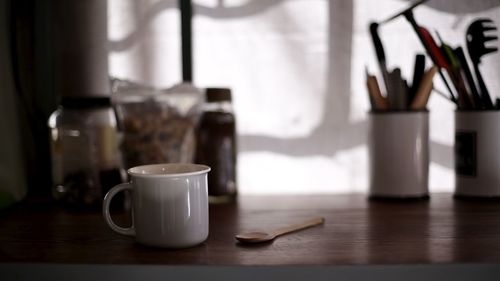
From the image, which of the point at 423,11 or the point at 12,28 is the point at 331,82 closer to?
the point at 423,11

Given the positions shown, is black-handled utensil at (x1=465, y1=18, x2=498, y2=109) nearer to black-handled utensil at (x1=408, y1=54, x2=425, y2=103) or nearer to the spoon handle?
black-handled utensil at (x1=408, y1=54, x2=425, y2=103)

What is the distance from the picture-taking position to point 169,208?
0.62 metres

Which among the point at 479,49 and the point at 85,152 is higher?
the point at 479,49

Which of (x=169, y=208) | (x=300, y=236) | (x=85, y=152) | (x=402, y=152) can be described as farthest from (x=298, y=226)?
(x=85, y=152)

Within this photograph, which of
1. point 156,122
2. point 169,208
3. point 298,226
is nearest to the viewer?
point 169,208

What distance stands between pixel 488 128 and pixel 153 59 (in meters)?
0.70

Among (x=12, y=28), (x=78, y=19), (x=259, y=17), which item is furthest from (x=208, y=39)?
(x=12, y=28)

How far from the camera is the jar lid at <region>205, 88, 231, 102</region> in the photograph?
960 millimetres

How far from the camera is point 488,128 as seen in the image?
916mm

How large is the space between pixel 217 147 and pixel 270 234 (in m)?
0.33

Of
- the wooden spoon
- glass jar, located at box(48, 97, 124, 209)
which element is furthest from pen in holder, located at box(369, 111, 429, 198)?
glass jar, located at box(48, 97, 124, 209)

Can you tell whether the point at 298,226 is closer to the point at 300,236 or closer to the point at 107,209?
the point at 300,236

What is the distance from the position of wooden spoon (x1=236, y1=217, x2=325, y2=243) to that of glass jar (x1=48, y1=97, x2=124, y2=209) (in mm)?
329

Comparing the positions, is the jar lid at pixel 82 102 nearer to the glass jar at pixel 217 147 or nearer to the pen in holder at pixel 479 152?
the glass jar at pixel 217 147
